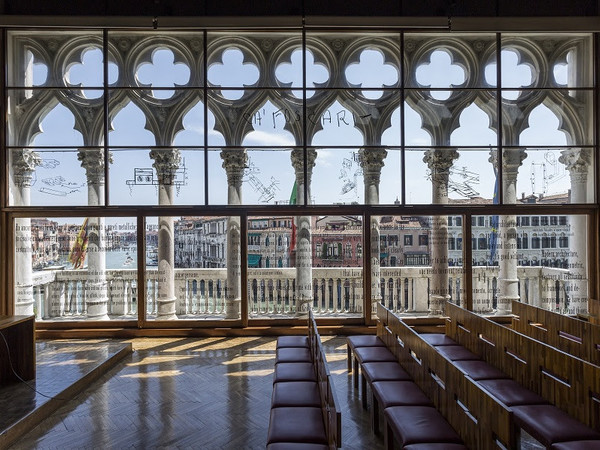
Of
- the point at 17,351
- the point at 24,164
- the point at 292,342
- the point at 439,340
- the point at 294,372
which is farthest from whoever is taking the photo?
the point at 24,164

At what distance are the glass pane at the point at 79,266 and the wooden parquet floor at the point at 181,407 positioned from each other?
1532mm

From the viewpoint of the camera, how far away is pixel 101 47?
22.6 feet

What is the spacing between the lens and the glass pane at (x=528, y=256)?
7008 millimetres

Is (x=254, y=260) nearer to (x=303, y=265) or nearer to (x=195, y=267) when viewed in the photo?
(x=303, y=265)

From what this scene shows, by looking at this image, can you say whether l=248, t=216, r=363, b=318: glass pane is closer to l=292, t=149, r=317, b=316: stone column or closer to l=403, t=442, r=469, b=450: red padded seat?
l=292, t=149, r=317, b=316: stone column

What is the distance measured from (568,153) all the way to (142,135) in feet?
23.6

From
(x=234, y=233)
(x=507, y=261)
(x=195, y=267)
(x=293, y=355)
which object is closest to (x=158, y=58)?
(x=234, y=233)

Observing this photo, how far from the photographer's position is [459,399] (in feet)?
9.04

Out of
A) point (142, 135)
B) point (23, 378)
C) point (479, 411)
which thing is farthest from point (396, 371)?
point (142, 135)

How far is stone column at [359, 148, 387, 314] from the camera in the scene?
693 cm

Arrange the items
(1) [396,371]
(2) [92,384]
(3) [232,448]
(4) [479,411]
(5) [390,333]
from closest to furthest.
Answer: (4) [479,411]
(3) [232,448]
(1) [396,371]
(5) [390,333]
(2) [92,384]

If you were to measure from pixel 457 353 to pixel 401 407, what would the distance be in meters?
1.63

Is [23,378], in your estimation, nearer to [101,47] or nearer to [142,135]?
[142,135]
